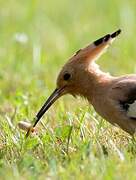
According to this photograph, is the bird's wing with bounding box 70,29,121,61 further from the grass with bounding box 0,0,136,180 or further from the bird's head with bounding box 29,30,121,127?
the grass with bounding box 0,0,136,180

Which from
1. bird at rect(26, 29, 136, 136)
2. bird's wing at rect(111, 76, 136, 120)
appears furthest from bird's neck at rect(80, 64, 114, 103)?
bird's wing at rect(111, 76, 136, 120)

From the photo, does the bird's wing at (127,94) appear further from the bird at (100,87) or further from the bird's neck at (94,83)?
the bird's neck at (94,83)

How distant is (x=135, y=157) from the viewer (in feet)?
13.7

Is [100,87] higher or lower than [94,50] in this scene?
lower

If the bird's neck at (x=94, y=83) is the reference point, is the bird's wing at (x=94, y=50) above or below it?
above

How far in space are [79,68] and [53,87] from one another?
6.46ft

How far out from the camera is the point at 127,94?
4.60 meters

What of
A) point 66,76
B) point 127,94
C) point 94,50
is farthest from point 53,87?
point 127,94

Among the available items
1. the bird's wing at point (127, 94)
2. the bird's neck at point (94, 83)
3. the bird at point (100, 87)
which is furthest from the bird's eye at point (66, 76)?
the bird's wing at point (127, 94)

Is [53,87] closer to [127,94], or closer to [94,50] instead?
[94,50]

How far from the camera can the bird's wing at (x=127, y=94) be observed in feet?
14.9

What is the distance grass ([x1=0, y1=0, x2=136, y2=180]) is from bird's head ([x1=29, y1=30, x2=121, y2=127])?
0.17 metres

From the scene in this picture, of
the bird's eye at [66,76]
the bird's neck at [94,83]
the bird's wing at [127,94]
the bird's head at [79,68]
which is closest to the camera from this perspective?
the bird's wing at [127,94]

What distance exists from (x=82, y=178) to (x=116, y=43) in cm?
483
